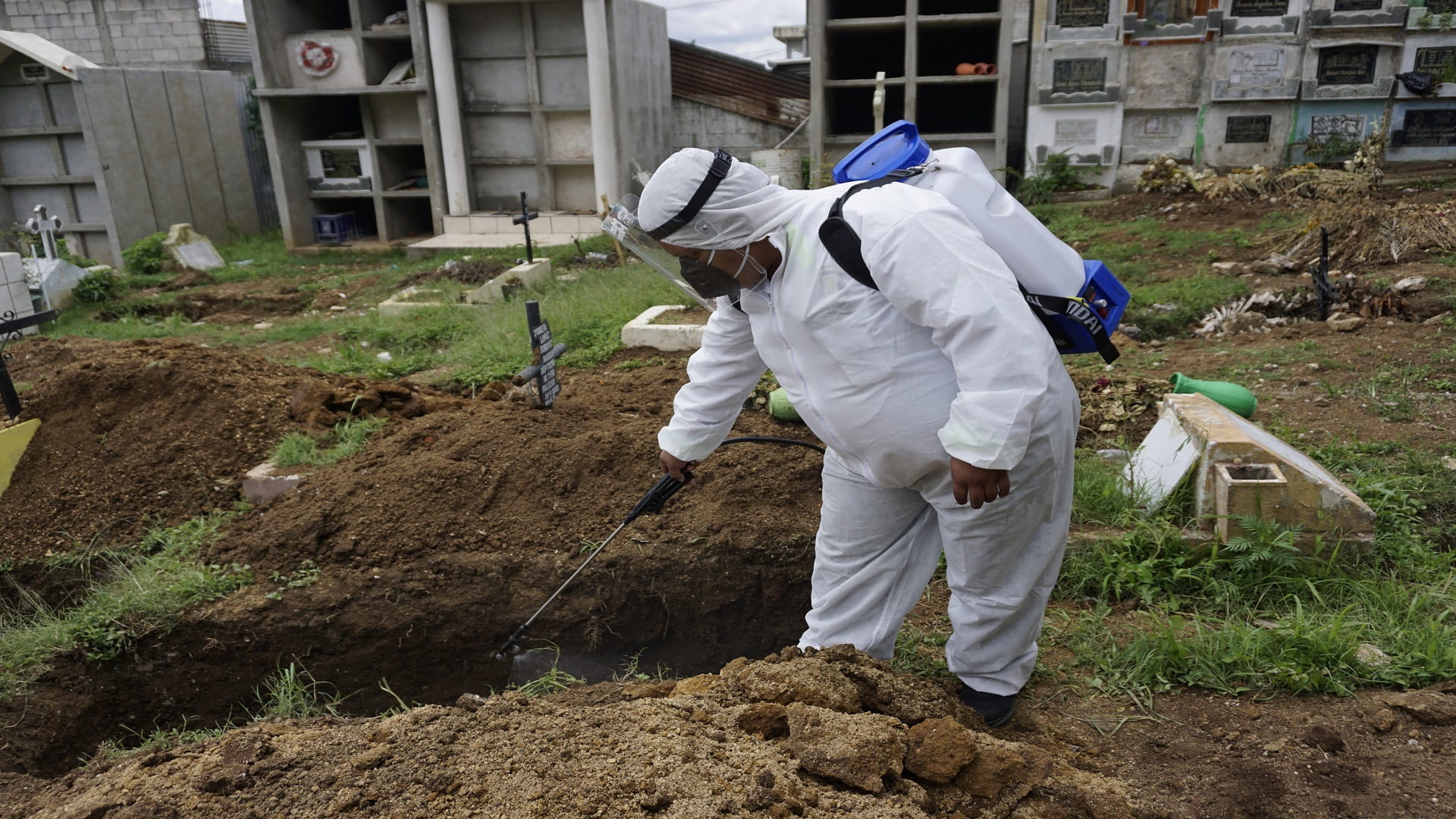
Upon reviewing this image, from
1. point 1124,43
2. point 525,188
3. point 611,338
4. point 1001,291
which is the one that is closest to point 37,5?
point 525,188

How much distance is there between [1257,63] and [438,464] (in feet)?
40.0

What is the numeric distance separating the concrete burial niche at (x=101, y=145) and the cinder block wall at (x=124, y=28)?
357 centimetres

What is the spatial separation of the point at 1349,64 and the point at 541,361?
40.1ft

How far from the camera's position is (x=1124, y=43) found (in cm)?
1212

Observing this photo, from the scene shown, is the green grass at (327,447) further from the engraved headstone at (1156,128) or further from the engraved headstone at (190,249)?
the engraved headstone at (1156,128)

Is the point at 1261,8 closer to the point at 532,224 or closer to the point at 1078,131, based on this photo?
the point at 1078,131

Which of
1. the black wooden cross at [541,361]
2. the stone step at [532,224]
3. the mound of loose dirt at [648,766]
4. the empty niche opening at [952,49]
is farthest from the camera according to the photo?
the empty niche opening at [952,49]

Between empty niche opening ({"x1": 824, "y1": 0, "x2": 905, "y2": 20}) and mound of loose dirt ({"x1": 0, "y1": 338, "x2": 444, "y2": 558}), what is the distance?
10.5m

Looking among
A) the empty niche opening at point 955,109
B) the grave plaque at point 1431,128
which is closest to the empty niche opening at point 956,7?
the empty niche opening at point 955,109

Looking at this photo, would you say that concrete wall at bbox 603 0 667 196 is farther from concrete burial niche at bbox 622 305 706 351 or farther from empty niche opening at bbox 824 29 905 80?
A: concrete burial niche at bbox 622 305 706 351

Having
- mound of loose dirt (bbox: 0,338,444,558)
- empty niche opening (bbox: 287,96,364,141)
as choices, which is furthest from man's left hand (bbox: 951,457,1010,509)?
empty niche opening (bbox: 287,96,364,141)

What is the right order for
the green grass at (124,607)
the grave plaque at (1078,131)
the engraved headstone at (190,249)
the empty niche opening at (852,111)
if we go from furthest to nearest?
1. the empty niche opening at (852,111)
2. the grave plaque at (1078,131)
3. the engraved headstone at (190,249)
4. the green grass at (124,607)

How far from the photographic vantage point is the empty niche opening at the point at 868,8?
13.5 meters

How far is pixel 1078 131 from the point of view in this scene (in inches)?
494
